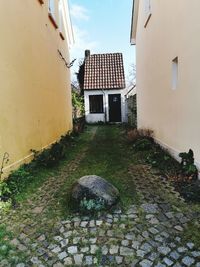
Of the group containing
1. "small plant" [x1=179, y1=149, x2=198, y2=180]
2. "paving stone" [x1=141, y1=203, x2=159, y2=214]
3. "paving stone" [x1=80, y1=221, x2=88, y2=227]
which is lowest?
"paving stone" [x1=80, y1=221, x2=88, y2=227]

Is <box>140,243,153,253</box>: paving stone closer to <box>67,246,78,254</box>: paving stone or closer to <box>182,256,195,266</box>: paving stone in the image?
<box>182,256,195,266</box>: paving stone

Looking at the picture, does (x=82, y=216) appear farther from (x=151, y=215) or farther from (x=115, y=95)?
(x=115, y=95)

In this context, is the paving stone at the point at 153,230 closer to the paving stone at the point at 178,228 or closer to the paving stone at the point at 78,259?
the paving stone at the point at 178,228

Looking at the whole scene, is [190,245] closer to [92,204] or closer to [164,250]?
[164,250]

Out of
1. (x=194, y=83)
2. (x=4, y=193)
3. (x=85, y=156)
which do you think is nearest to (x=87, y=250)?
(x=4, y=193)

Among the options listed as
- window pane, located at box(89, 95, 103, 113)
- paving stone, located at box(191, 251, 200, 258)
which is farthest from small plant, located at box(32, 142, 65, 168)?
window pane, located at box(89, 95, 103, 113)

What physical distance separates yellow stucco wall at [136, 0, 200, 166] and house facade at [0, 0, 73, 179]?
10.4 feet

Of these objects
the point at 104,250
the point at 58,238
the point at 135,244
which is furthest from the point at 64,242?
the point at 135,244

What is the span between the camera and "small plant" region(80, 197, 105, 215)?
3.30 metres

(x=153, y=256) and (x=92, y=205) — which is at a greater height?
(x=92, y=205)

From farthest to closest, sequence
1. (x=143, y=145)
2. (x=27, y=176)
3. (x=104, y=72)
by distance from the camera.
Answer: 1. (x=104, y=72)
2. (x=143, y=145)
3. (x=27, y=176)

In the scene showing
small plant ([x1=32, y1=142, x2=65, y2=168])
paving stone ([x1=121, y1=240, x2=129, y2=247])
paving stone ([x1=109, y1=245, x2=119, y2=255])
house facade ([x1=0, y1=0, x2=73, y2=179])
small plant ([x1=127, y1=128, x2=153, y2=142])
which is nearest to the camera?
paving stone ([x1=109, y1=245, x2=119, y2=255])

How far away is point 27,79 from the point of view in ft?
18.4

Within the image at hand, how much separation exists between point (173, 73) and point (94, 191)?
141 inches
